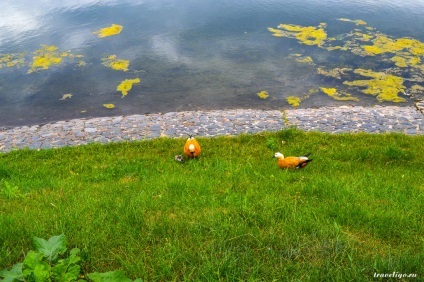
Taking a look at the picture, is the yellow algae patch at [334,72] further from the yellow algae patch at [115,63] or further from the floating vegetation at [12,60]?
the floating vegetation at [12,60]

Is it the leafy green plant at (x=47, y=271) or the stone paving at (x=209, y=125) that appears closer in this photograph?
the leafy green plant at (x=47, y=271)

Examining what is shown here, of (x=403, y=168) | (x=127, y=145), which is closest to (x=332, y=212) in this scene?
(x=403, y=168)

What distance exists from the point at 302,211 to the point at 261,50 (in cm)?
2265

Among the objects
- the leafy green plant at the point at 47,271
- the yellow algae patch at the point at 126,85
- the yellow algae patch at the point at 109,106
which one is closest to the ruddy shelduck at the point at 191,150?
the leafy green plant at the point at 47,271

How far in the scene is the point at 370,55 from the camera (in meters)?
26.6

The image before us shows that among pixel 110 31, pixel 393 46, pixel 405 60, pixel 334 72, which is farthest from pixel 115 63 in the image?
pixel 393 46

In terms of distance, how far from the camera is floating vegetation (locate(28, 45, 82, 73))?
2661cm

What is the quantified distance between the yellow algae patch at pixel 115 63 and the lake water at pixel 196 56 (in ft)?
0.63

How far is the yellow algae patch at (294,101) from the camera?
21.4 m

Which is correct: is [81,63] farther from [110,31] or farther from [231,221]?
[231,221]

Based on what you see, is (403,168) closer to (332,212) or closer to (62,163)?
(332,212)

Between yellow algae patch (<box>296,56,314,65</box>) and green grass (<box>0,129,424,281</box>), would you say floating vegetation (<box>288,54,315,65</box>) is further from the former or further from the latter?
green grass (<box>0,129,424,281</box>)

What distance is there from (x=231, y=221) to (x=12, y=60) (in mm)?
26932

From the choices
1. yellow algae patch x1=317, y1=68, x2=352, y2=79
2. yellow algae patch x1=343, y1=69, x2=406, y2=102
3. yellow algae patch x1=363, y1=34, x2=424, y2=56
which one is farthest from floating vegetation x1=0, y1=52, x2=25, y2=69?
yellow algae patch x1=363, y1=34, x2=424, y2=56
